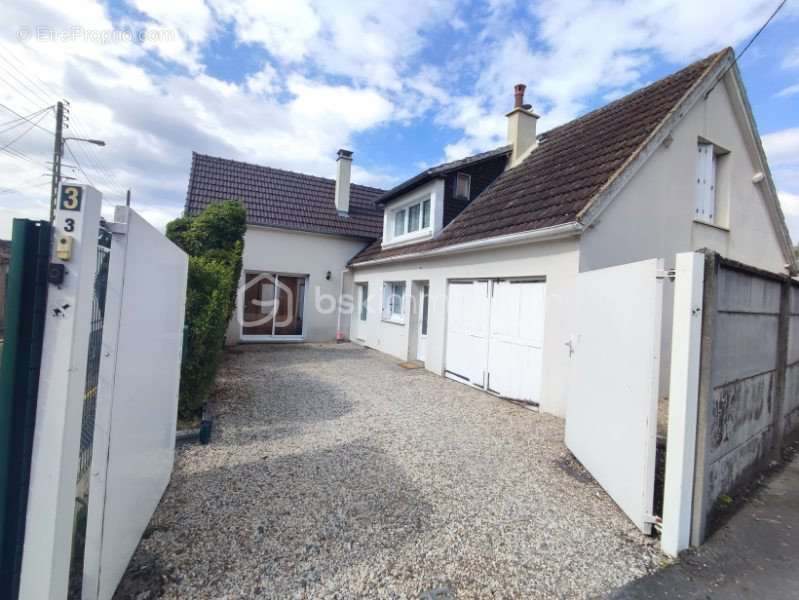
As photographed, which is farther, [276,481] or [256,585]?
[276,481]

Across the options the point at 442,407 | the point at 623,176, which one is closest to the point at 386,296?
the point at 442,407

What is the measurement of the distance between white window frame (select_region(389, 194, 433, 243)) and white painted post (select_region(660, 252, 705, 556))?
7852mm

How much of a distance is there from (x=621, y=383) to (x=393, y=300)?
936 cm

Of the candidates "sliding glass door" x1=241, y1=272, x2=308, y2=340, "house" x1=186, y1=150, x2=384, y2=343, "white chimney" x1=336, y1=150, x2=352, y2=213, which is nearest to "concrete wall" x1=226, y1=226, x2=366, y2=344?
"house" x1=186, y1=150, x2=384, y2=343

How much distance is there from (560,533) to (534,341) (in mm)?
3990

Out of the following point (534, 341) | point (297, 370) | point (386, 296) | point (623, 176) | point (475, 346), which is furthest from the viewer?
point (386, 296)

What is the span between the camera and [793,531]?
3.52 meters

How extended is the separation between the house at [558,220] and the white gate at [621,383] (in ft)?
4.74

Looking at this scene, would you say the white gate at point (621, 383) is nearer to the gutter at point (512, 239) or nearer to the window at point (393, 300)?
the gutter at point (512, 239)

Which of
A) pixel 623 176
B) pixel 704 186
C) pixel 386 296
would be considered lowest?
pixel 386 296

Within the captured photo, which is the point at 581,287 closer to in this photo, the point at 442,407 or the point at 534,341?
the point at 534,341

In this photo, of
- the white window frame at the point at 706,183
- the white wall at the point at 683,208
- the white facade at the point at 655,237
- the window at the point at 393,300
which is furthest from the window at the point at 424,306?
the white window frame at the point at 706,183

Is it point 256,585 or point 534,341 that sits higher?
point 534,341

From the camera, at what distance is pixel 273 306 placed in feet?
47.1
